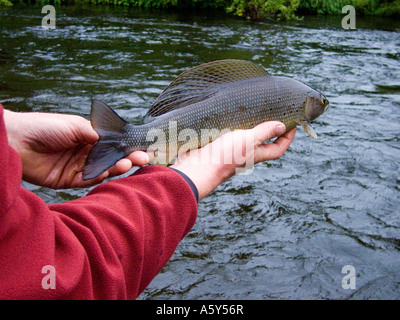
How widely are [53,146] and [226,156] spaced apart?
0.91m

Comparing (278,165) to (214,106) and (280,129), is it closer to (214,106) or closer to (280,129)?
(280,129)

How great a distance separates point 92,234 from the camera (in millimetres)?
1216

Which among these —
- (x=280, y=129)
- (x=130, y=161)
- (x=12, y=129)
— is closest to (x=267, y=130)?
(x=280, y=129)

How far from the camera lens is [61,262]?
108cm

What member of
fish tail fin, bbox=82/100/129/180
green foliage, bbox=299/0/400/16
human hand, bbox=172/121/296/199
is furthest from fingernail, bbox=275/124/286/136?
green foliage, bbox=299/0/400/16

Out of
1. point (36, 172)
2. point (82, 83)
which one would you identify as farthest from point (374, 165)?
point (82, 83)

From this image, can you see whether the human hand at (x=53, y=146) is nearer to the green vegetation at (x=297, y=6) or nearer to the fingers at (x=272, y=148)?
the fingers at (x=272, y=148)

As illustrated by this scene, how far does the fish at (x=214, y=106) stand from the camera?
227 cm

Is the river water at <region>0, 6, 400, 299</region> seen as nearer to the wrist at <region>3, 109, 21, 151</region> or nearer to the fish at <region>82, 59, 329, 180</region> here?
the fish at <region>82, 59, 329, 180</region>

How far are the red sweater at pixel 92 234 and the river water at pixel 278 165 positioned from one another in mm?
1417

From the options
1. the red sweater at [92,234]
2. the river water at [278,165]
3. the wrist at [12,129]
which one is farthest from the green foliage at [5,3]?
the red sweater at [92,234]

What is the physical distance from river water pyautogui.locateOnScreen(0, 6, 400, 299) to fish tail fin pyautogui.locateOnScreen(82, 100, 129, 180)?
115 cm

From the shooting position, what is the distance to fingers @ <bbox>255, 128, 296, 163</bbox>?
2.44m
